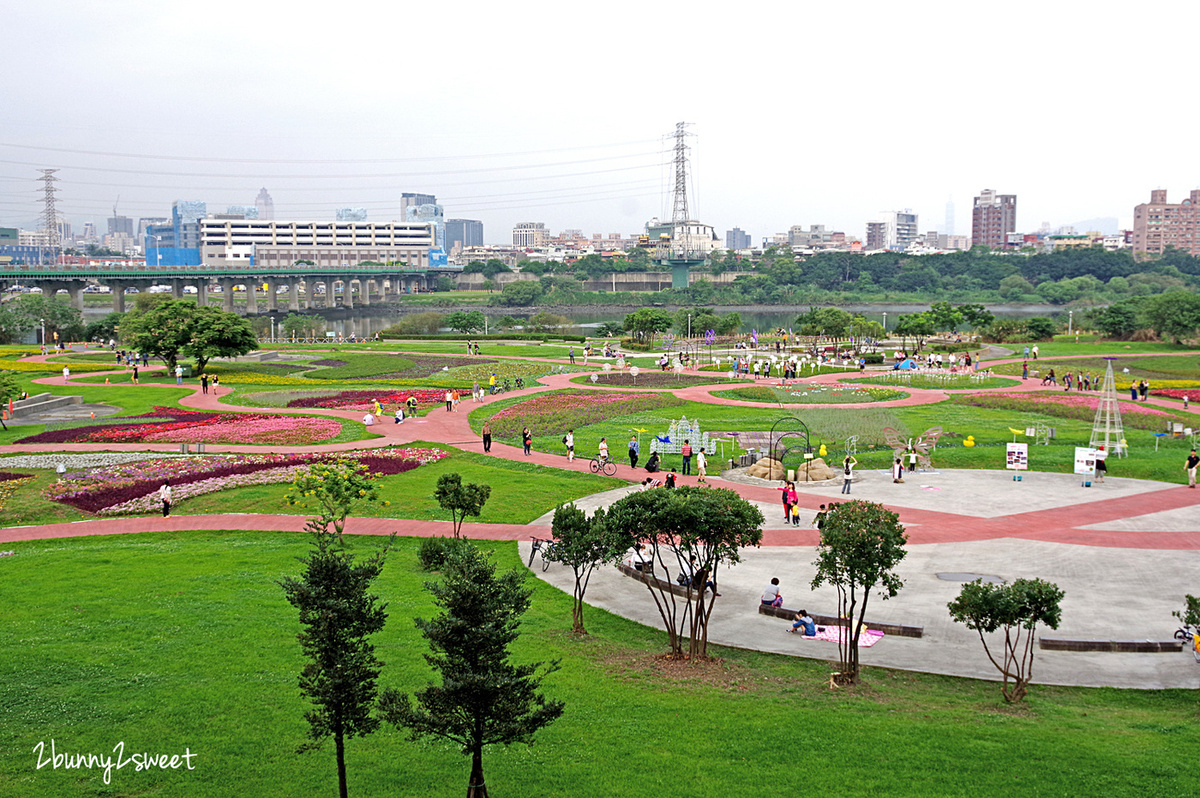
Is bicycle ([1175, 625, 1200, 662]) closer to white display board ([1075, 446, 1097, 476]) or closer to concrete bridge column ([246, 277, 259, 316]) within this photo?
white display board ([1075, 446, 1097, 476])

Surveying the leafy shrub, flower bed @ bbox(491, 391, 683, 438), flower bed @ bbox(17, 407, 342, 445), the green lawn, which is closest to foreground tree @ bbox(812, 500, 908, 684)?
the leafy shrub

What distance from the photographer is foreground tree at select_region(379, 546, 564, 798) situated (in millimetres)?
13211

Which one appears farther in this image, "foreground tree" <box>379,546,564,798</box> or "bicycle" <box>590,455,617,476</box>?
"bicycle" <box>590,455,617,476</box>

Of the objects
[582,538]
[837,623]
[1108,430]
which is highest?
[582,538]

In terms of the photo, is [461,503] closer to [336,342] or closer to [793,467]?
[793,467]

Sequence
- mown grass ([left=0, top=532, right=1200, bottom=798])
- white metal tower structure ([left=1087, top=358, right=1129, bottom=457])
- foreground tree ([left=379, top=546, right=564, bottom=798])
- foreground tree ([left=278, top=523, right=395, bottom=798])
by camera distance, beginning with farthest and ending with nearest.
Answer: white metal tower structure ([left=1087, top=358, right=1129, bottom=457]) → mown grass ([left=0, top=532, right=1200, bottom=798]) → foreground tree ([left=278, top=523, right=395, bottom=798]) → foreground tree ([left=379, top=546, right=564, bottom=798])

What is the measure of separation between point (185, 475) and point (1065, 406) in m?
46.7

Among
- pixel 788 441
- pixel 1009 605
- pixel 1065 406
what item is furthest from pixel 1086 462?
pixel 1009 605

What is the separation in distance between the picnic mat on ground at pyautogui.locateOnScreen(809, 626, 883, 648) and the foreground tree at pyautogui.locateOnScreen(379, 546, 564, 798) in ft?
33.0

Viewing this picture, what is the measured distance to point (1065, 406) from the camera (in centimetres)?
5503

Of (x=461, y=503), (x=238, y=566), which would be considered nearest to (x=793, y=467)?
(x=461, y=503)

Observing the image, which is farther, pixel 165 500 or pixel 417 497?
pixel 417 497

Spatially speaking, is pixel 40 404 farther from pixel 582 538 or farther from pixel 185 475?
pixel 582 538

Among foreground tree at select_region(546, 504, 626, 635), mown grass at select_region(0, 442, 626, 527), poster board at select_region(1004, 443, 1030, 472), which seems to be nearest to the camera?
foreground tree at select_region(546, 504, 626, 635)
